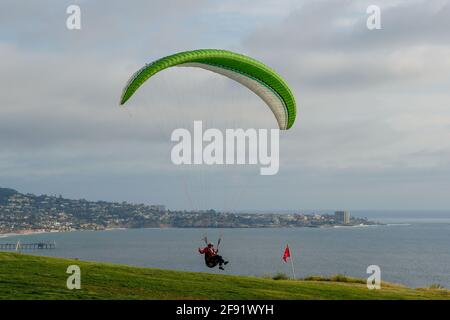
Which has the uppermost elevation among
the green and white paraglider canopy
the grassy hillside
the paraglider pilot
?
the green and white paraglider canopy

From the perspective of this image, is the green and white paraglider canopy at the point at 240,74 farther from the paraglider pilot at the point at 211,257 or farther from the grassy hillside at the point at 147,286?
the grassy hillside at the point at 147,286

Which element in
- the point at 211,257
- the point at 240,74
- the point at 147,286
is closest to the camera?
the point at 211,257

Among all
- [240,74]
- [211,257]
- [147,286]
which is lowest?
[147,286]

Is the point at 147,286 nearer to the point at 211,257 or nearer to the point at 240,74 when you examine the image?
the point at 211,257

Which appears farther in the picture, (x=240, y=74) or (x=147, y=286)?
(x=147, y=286)

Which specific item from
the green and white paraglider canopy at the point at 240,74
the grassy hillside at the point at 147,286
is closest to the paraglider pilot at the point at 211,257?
the grassy hillside at the point at 147,286

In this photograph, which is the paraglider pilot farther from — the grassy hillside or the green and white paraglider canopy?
the green and white paraglider canopy

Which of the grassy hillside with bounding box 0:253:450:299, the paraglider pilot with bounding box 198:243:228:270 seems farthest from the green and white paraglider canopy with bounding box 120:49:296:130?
the grassy hillside with bounding box 0:253:450:299

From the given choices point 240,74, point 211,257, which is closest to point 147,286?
point 211,257
